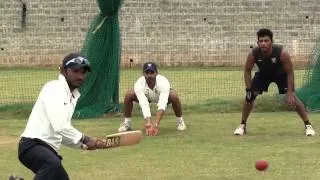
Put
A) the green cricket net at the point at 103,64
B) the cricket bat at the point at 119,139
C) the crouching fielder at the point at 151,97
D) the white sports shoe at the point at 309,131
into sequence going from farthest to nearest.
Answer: the green cricket net at the point at 103,64 → the crouching fielder at the point at 151,97 → the white sports shoe at the point at 309,131 → the cricket bat at the point at 119,139

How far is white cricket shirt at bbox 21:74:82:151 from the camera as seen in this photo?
19.1ft

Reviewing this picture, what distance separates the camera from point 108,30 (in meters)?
14.1

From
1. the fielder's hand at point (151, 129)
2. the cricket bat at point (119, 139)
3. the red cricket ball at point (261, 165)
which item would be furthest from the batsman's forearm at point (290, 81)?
the cricket bat at point (119, 139)

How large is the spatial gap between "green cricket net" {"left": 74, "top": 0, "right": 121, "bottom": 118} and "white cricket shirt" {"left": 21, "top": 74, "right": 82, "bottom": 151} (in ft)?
25.5

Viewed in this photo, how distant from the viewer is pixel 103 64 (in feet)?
45.9

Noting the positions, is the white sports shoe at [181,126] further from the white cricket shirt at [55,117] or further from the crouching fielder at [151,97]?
the white cricket shirt at [55,117]

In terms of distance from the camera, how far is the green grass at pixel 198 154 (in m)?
8.09

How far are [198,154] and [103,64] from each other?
507 centimetres

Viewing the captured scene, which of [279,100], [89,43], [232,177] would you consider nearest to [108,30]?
[89,43]

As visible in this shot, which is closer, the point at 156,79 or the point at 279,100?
the point at 156,79

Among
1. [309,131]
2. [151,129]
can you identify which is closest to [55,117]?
[151,129]

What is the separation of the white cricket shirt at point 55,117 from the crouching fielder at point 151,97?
4.94 m

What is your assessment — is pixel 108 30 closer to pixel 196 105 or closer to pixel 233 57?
pixel 196 105

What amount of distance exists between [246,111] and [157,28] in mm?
23310
